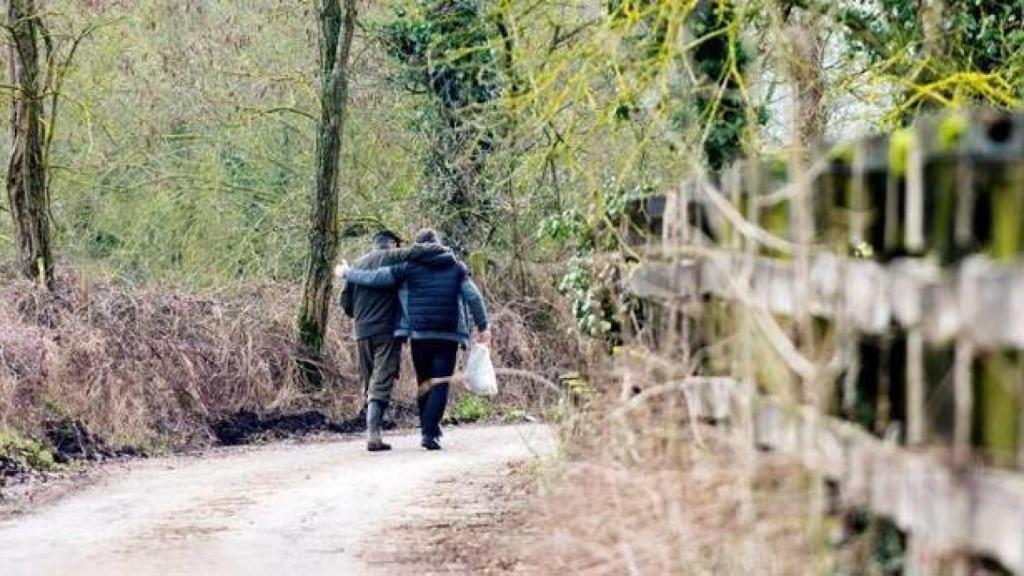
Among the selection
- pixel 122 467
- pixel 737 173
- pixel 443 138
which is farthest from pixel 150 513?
pixel 443 138

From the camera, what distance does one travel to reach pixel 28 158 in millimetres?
20891

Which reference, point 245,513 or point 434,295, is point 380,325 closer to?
point 434,295

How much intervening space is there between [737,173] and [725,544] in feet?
4.06

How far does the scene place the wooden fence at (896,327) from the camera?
3920 millimetres

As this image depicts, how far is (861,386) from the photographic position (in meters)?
5.38

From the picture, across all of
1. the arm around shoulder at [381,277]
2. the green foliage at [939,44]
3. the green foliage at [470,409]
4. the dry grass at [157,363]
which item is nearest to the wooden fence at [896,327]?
the green foliage at [939,44]

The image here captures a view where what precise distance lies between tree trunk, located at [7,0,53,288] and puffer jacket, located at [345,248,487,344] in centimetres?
487

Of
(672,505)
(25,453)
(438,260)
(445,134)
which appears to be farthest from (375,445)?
(672,505)

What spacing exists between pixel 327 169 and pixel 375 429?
20.9ft

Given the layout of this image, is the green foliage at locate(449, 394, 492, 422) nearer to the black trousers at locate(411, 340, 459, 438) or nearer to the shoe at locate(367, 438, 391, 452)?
the black trousers at locate(411, 340, 459, 438)

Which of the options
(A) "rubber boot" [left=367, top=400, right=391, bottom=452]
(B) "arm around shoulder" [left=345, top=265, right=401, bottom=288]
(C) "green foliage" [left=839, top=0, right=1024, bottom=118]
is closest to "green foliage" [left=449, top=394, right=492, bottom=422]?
(A) "rubber boot" [left=367, top=400, right=391, bottom=452]

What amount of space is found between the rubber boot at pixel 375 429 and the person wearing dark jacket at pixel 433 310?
0.40 meters

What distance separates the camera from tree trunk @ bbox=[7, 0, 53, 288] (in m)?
20.5

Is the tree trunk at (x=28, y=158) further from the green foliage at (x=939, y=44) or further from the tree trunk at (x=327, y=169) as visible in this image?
the green foliage at (x=939, y=44)
